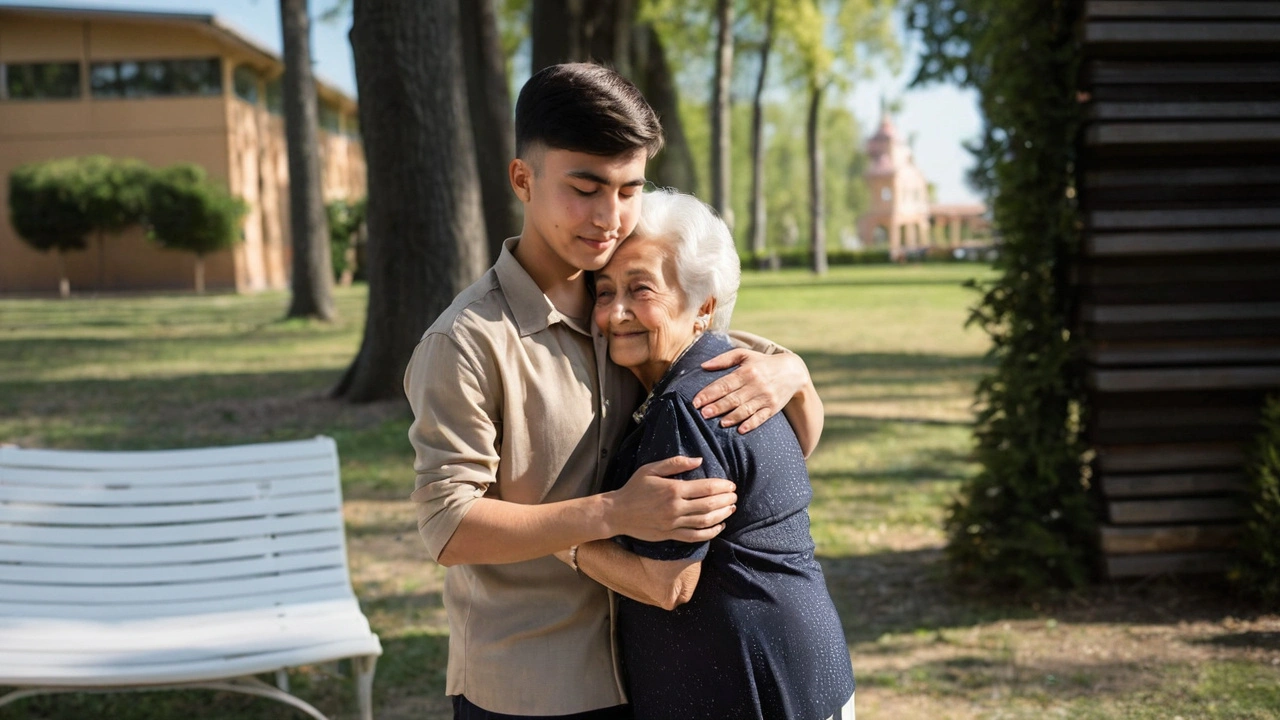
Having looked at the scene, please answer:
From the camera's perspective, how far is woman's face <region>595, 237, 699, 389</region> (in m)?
2.35

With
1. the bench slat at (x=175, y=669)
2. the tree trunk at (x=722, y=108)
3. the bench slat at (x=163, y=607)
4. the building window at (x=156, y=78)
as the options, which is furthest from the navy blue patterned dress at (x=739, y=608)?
the building window at (x=156, y=78)

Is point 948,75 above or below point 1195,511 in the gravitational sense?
above

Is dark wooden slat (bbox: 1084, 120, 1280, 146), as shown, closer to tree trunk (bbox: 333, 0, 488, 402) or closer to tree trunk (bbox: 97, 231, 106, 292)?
tree trunk (bbox: 333, 0, 488, 402)

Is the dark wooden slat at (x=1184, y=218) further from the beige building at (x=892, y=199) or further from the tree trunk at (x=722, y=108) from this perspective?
the beige building at (x=892, y=199)

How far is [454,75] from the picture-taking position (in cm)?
1019

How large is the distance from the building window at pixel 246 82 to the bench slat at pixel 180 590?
37724 mm

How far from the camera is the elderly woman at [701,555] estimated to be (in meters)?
2.21

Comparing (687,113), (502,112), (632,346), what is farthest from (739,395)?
(687,113)

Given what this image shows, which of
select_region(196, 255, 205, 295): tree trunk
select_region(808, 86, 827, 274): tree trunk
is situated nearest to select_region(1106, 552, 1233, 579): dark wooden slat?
select_region(196, 255, 205, 295): tree trunk

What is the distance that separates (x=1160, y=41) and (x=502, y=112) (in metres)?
9.45

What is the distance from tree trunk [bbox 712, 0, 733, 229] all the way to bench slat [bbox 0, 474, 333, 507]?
3236cm

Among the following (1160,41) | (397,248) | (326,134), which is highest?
(326,134)

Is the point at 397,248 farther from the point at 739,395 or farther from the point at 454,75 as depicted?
the point at 739,395

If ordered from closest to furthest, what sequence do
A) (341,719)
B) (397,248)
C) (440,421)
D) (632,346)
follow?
(440,421) < (632,346) < (341,719) < (397,248)
